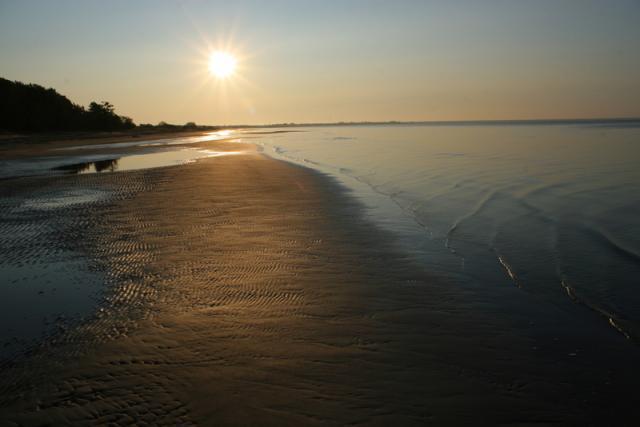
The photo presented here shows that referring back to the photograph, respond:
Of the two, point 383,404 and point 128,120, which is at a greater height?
point 128,120

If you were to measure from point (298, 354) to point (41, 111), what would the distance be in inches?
3455

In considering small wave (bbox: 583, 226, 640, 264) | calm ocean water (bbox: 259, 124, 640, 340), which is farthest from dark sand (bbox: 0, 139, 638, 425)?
small wave (bbox: 583, 226, 640, 264)

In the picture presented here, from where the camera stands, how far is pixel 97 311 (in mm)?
6273

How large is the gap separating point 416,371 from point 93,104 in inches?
4365

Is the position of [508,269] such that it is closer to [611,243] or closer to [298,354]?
[611,243]

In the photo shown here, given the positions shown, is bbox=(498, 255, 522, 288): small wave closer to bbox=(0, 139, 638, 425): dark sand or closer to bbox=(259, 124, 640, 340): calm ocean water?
bbox=(259, 124, 640, 340): calm ocean water

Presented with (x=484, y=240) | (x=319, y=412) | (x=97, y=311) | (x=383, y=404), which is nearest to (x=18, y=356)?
(x=97, y=311)

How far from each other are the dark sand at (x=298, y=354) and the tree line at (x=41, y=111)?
250ft

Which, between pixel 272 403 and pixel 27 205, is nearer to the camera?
pixel 272 403

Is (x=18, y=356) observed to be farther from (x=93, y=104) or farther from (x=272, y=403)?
(x=93, y=104)

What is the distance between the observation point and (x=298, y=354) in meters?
5.00

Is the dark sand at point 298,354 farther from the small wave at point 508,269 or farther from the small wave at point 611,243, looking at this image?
the small wave at point 611,243

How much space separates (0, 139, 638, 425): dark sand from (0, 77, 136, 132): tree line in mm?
76088

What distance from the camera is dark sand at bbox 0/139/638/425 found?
402 centimetres
